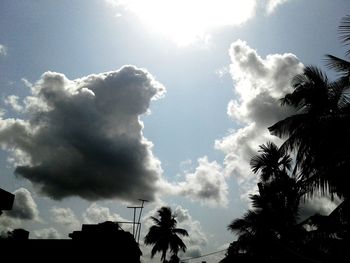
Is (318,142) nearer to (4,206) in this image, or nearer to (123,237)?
(4,206)

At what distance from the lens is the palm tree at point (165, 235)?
43.8m

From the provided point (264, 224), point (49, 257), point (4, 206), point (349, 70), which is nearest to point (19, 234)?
point (49, 257)

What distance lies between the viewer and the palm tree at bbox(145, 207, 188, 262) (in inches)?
1726

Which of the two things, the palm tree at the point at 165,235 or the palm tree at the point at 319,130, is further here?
the palm tree at the point at 165,235

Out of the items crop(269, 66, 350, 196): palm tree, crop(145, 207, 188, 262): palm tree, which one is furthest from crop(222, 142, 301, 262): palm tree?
crop(145, 207, 188, 262): palm tree

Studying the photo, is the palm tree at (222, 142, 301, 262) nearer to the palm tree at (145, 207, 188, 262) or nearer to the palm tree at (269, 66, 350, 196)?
the palm tree at (269, 66, 350, 196)

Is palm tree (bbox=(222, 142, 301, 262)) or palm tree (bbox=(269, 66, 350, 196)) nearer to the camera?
palm tree (bbox=(269, 66, 350, 196))

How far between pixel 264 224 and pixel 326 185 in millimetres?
10924

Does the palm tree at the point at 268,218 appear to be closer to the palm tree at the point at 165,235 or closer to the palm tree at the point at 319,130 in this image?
the palm tree at the point at 319,130

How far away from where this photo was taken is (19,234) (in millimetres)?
27750

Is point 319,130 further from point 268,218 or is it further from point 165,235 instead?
point 165,235

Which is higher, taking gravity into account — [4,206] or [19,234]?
[19,234]

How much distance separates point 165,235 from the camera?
4450 centimetres

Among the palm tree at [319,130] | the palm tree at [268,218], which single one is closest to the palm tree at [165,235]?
the palm tree at [268,218]
